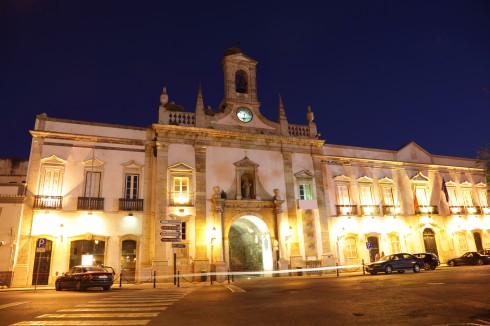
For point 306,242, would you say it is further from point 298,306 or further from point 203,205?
point 298,306

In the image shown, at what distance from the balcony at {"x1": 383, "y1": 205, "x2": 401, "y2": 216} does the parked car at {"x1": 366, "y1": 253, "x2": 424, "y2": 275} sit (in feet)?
25.8

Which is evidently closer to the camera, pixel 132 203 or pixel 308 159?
pixel 132 203

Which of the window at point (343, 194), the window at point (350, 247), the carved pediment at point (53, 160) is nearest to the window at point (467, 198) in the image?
the window at point (343, 194)

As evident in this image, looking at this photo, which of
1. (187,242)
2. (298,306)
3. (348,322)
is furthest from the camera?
(187,242)

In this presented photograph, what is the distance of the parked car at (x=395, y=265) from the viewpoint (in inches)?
894

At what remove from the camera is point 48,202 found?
2227 centimetres

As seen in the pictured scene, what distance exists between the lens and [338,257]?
2811 centimetres

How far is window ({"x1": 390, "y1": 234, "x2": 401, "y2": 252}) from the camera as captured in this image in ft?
101

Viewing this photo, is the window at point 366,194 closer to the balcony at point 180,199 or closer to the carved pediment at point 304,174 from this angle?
the carved pediment at point 304,174

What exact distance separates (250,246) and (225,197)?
5.84m

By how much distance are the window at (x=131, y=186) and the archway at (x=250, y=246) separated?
25.3 ft

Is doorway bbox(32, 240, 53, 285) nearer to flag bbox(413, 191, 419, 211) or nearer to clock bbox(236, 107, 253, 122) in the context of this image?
Result: clock bbox(236, 107, 253, 122)

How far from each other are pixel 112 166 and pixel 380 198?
21.6 m

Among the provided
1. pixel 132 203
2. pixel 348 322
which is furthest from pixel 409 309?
pixel 132 203
